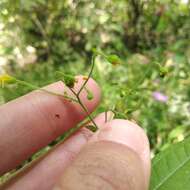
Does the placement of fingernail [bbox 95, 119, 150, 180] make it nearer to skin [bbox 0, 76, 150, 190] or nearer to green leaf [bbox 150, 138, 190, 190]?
green leaf [bbox 150, 138, 190, 190]

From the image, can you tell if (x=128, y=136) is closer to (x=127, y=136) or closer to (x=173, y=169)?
(x=127, y=136)

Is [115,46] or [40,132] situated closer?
[40,132]

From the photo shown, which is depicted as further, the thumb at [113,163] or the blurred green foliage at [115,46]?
the blurred green foliage at [115,46]

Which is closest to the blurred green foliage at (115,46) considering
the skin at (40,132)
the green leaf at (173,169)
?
the skin at (40,132)

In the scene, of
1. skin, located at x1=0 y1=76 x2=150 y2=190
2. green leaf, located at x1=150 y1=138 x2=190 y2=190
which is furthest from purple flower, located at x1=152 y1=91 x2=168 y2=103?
green leaf, located at x1=150 y1=138 x2=190 y2=190

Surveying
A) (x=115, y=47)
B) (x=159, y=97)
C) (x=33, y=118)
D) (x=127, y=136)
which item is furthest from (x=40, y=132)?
(x=115, y=47)

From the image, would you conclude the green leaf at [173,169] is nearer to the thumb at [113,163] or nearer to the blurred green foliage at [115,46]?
the thumb at [113,163]

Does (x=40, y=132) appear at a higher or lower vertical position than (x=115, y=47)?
higher
